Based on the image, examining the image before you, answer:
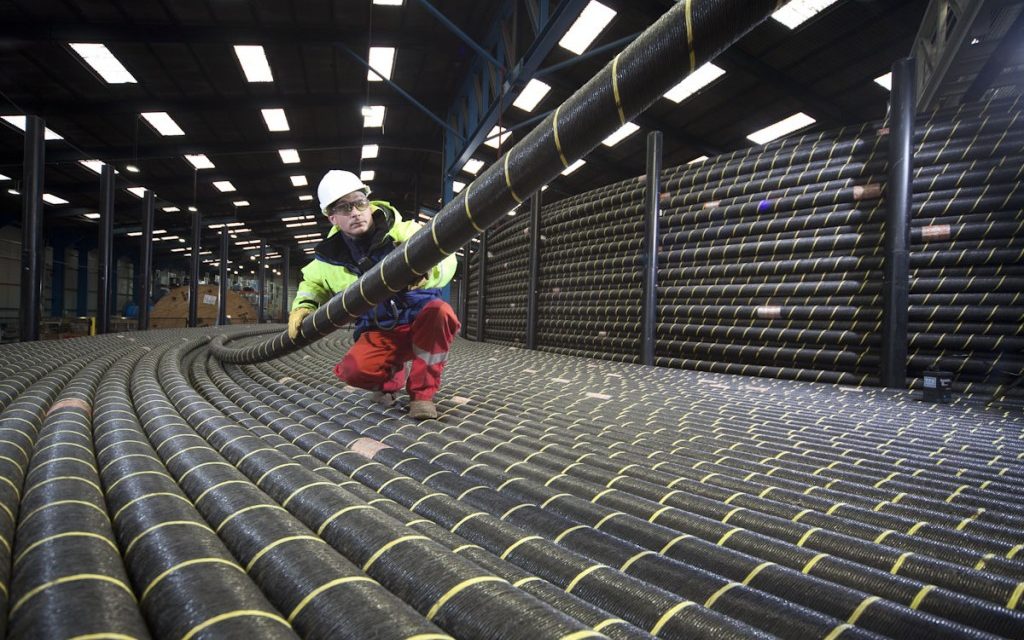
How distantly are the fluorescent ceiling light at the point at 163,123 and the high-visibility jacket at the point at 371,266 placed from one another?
7609mm

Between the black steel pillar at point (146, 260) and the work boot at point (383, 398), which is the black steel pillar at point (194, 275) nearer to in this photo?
the black steel pillar at point (146, 260)

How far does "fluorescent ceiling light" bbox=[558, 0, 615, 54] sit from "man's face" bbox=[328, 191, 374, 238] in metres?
4.58

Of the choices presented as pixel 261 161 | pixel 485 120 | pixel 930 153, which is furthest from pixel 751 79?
pixel 261 161

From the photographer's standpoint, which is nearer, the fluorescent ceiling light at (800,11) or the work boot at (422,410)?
the work boot at (422,410)


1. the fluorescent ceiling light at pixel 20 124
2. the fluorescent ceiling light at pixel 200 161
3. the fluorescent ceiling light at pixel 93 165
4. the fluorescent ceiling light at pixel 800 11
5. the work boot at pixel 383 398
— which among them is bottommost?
the work boot at pixel 383 398

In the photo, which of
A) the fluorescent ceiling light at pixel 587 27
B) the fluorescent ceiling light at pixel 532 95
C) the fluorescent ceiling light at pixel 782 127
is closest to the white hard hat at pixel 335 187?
the fluorescent ceiling light at pixel 587 27

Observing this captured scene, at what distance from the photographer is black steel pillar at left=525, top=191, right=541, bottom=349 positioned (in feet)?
25.1

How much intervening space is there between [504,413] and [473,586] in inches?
75.8

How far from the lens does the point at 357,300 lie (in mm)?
2484

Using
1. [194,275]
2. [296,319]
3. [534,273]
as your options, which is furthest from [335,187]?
[194,275]

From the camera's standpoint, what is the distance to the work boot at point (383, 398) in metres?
2.82

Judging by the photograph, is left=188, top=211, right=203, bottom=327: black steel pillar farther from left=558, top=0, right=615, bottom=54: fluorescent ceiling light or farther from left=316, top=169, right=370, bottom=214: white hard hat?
left=316, top=169, right=370, bottom=214: white hard hat

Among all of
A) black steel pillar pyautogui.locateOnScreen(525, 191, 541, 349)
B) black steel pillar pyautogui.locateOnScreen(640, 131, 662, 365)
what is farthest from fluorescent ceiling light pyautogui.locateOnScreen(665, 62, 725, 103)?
black steel pillar pyautogui.locateOnScreen(525, 191, 541, 349)

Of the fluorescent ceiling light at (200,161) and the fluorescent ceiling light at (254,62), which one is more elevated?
the fluorescent ceiling light at (254,62)
